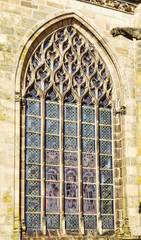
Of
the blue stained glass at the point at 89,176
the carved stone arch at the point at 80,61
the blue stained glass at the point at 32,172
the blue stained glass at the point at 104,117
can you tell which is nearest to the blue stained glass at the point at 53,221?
the blue stained glass at the point at 32,172

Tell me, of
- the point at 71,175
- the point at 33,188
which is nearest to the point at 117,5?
the point at 71,175

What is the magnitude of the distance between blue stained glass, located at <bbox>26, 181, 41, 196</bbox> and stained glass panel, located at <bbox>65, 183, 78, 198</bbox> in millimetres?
855

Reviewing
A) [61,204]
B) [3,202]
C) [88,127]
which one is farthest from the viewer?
[88,127]

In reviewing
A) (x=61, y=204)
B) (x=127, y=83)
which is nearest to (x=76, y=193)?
(x=61, y=204)

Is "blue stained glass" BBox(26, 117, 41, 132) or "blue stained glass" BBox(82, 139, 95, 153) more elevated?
"blue stained glass" BBox(26, 117, 41, 132)

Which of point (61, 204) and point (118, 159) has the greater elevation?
point (118, 159)

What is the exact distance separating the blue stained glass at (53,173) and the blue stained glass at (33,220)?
112 centimetres

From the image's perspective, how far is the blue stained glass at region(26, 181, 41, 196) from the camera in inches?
638

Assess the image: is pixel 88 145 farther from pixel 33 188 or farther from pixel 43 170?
pixel 33 188

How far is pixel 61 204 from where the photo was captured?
16.5 meters

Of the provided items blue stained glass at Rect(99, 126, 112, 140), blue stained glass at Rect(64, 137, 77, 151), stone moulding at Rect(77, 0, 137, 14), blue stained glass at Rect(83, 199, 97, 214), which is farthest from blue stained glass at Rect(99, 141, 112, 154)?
stone moulding at Rect(77, 0, 137, 14)

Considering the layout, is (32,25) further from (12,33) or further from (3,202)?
(3,202)

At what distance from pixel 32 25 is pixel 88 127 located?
11.0ft

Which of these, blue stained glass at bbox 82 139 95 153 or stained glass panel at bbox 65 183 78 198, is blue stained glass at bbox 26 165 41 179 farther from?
blue stained glass at bbox 82 139 95 153
